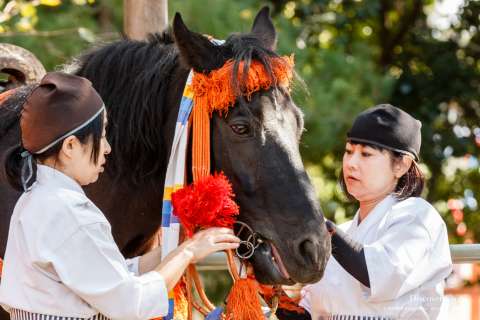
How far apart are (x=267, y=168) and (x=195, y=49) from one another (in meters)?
0.53

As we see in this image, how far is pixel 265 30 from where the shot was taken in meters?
3.30

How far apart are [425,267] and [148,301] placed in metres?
1.07

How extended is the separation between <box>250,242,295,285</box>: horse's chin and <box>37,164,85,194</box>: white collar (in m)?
0.67

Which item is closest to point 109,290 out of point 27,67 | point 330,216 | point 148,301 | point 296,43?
point 148,301

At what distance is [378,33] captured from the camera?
31.9 feet

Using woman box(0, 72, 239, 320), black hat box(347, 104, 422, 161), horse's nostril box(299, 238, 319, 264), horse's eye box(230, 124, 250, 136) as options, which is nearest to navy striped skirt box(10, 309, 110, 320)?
woman box(0, 72, 239, 320)

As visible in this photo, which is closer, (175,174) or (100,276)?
(100,276)

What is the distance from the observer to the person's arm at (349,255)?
9.23 ft

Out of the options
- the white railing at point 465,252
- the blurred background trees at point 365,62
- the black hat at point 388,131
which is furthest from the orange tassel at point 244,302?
the blurred background trees at point 365,62

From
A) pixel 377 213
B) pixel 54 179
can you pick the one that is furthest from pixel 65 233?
pixel 377 213

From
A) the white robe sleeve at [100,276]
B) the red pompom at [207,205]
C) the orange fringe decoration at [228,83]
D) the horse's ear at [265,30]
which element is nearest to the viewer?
the white robe sleeve at [100,276]

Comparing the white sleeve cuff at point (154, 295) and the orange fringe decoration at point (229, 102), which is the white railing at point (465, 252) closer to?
the orange fringe decoration at point (229, 102)

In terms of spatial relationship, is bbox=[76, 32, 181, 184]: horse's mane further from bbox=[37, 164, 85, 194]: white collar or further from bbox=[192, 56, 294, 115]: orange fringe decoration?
bbox=[37, 164, 85, 194]: white collar

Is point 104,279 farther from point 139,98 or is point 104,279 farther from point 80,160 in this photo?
point 139,98
